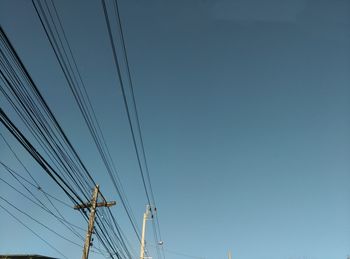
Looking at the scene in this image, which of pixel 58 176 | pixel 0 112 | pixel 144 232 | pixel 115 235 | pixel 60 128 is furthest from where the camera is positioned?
pixel 144 232

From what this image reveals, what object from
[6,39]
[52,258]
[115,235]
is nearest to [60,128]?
[6,39]

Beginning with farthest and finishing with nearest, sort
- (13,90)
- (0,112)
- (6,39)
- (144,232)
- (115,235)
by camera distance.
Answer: (144,232)
(115,235)
(13,90)
(0,112)
(6,39)

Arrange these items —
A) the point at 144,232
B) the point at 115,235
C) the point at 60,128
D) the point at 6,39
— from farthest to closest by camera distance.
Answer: the point at 144,232, the point at 115,235, the point at 60,128, the point at 6,39

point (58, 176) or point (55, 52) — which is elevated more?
point (55, 52)

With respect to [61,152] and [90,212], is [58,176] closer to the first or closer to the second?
[61,152]

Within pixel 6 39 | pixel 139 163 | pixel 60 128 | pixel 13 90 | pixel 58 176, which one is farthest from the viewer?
pixel 139 163

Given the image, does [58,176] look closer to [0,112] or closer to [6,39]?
[0,112]

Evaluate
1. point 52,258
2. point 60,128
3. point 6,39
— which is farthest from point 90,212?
point 6,39

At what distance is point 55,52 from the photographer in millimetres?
9133

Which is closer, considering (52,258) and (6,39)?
(6,39)

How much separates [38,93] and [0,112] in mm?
1134

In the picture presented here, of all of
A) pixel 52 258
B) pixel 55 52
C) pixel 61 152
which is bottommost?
pixel 52 258

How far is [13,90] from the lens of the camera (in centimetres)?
891

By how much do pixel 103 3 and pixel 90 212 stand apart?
47.9 feet
